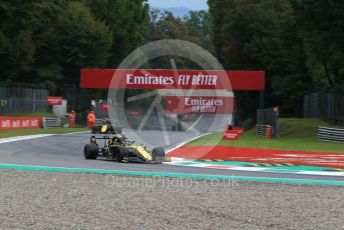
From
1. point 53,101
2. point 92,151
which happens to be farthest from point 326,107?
point 92,151

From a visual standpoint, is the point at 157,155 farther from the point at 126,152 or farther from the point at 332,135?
the point at 332,135

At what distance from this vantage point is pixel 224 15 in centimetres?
7938

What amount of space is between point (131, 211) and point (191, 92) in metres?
40.0

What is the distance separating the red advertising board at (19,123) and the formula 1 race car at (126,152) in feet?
78.5

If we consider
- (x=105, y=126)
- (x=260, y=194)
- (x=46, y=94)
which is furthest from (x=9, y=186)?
(x=46, y=94)

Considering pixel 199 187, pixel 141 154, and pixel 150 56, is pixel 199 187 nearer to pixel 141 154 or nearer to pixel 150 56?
pixel 141 154

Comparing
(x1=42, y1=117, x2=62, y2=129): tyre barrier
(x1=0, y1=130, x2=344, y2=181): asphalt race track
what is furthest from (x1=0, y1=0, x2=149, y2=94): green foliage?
(x1=0, y1=130, x2=344, y2=181): asphalt race track

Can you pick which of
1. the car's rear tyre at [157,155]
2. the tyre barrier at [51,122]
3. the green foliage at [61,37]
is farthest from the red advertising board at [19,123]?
the car's rear tyre at [157,155]

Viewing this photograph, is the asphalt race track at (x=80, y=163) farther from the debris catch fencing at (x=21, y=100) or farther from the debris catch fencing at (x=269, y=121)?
the debris catch fencing at (x=21, y=100)

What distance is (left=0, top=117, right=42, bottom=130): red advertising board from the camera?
41.8 metres

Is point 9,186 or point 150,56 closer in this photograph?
point 9,186

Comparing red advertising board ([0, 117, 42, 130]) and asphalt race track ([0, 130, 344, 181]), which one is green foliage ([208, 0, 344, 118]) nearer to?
red advertising board ([0, 117, 42, 130])

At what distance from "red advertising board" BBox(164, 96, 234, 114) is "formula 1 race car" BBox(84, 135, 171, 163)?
31.4 metres

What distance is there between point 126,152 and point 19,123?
28.0m
